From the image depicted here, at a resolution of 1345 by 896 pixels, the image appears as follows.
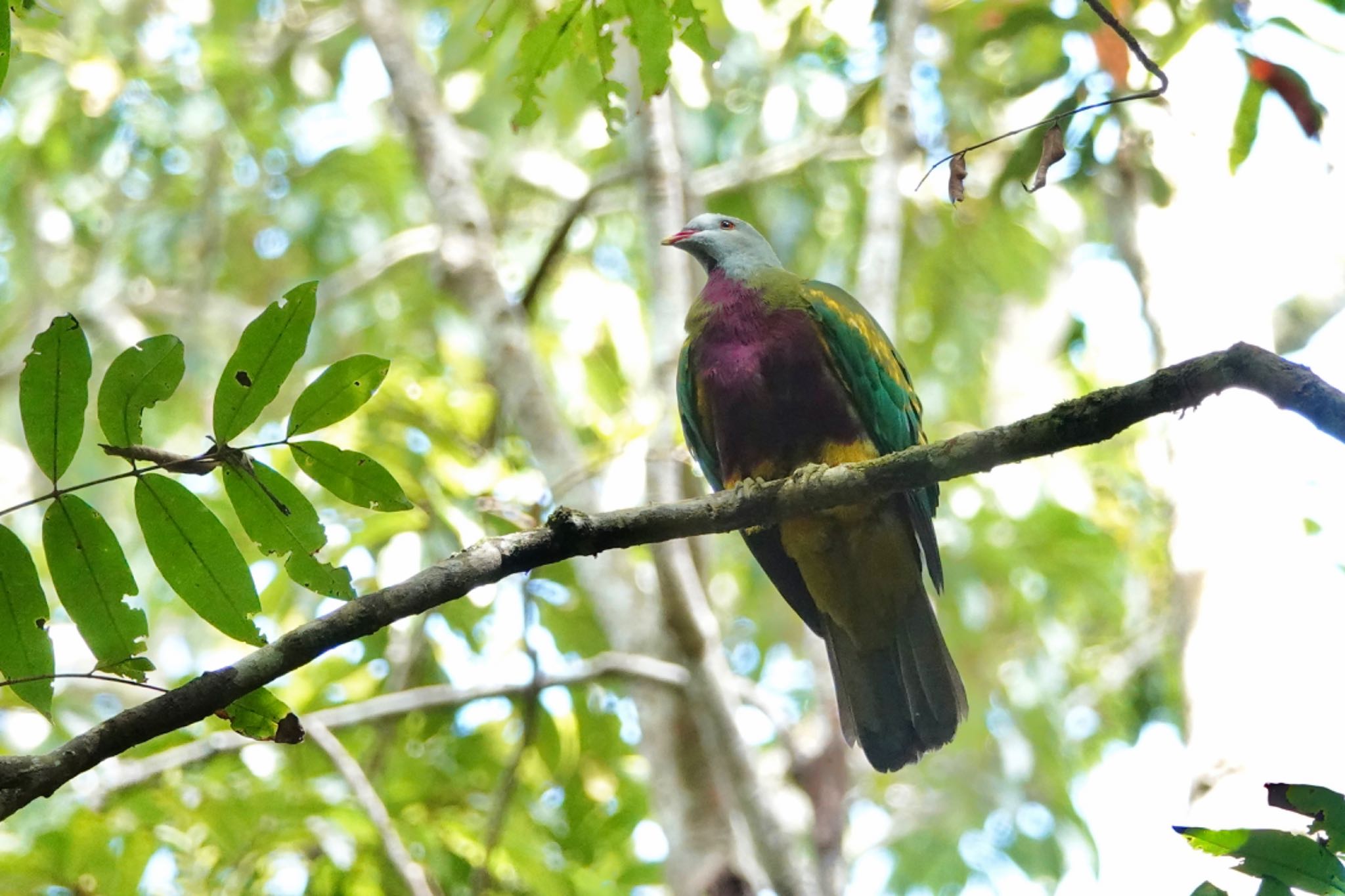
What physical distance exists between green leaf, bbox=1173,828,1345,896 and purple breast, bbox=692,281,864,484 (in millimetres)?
2167

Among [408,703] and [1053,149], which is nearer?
[1053,149]

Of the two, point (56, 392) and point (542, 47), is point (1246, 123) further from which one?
point (56, 392)

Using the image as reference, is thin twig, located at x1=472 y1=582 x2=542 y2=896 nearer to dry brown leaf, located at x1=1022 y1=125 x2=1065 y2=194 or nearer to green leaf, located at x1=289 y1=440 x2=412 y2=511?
green leaf, located at x1=289 y1=440 x2=412 y2=511

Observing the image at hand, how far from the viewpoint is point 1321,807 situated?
1973mm

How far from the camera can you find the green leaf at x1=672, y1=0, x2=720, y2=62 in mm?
3055

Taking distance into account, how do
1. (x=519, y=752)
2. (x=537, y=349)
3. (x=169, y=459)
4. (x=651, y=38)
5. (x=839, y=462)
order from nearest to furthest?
(x=169, y=459) → (x=651, y=38) → (x=519, y=752) → (x=839, y=462) → (x=537, y=349)

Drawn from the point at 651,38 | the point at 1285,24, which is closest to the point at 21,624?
the point at 651,38

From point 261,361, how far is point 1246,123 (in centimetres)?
287

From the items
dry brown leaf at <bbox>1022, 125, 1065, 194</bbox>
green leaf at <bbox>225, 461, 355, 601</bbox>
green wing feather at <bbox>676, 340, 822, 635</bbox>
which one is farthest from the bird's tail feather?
green leaf at <bbox>225, 461, 355, 601</bbox>

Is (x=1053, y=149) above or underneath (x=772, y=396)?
underneath

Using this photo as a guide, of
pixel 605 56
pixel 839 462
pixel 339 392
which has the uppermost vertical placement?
pixel 605 56

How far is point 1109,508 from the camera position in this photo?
8.24 m

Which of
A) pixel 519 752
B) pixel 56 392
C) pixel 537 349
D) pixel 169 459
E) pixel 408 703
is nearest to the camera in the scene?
pixel 56 392

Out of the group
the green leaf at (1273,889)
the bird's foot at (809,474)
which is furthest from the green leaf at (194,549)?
the green leaf at (1273,889)
